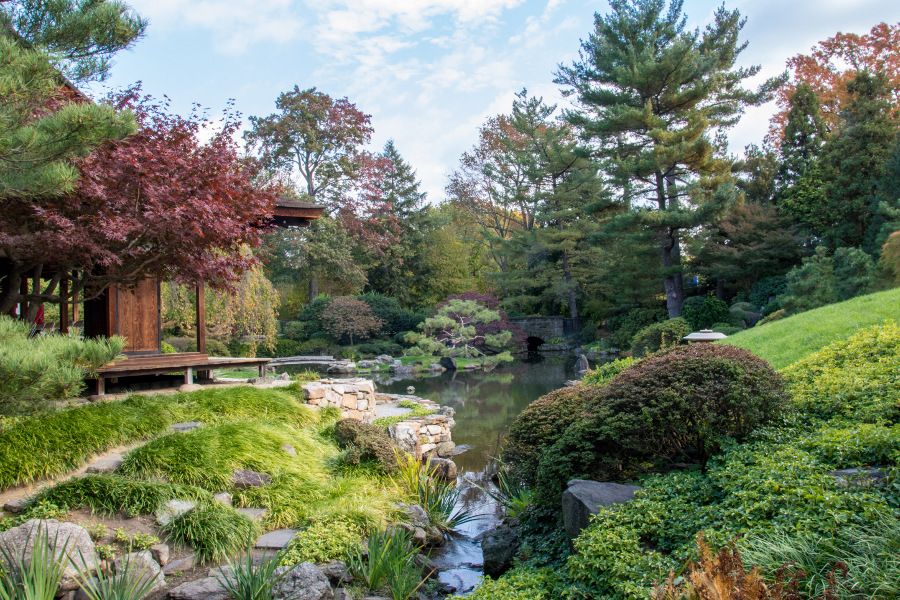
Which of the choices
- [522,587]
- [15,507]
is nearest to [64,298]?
[15,507]

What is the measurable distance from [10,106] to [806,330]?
8569 mm

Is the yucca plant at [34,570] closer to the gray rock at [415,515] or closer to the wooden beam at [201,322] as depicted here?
the gray rock at [415,515]

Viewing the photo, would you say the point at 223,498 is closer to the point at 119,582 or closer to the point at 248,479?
the point at 248,479

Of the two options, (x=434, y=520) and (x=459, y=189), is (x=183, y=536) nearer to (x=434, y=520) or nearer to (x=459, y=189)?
(x=434, y=520)

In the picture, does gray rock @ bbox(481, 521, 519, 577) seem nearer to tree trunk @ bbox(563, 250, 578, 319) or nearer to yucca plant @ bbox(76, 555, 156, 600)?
yucca plant @ bbox(76, 555, 156, 600)

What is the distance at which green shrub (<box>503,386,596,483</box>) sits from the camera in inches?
214

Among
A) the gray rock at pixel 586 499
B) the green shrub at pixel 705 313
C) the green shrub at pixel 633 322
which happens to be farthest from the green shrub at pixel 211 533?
the green shrub at pixel 633 322

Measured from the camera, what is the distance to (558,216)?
24.2 metres

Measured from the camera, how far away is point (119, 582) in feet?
11.2

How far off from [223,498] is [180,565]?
88 centimetres

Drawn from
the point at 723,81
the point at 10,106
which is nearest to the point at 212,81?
the point at 10,106

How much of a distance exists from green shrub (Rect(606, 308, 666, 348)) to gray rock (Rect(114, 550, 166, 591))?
18.3m

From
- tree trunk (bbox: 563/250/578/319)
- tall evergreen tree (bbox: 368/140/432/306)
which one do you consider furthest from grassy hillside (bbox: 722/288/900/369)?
tall evergreen tree (bbox: 368/140/432/306)

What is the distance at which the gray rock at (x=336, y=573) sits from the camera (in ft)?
13.4
